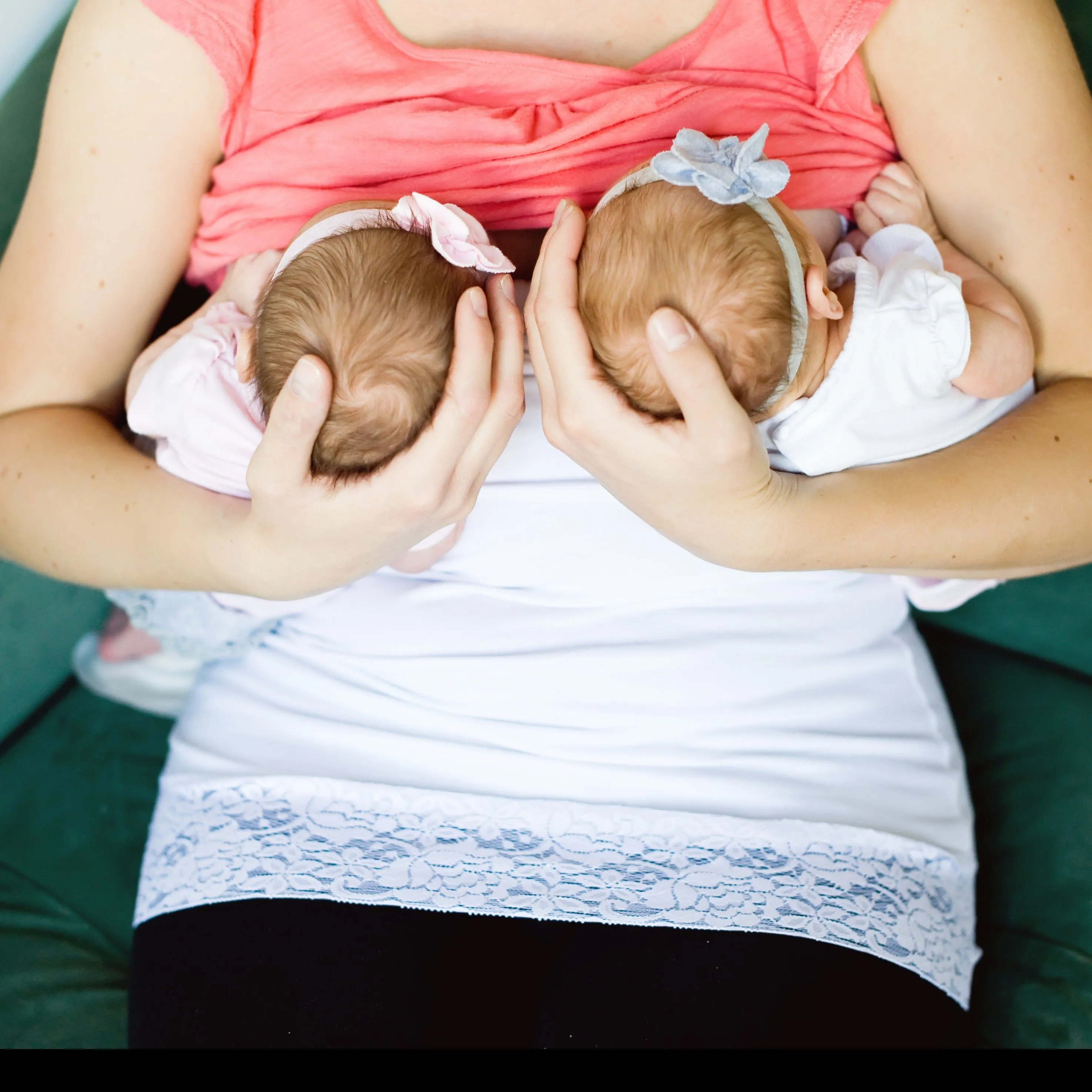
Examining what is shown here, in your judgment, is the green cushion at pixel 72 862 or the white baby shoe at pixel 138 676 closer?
the green cushion at pixel 72 862

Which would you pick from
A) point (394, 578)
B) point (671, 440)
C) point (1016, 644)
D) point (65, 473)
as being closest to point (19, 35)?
point (65, 473)

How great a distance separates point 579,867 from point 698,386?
486 mm

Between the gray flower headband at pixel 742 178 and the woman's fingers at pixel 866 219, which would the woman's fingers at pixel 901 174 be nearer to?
the woman's fingers at pixel 866 219

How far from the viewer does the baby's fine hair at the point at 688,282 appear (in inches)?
33.3

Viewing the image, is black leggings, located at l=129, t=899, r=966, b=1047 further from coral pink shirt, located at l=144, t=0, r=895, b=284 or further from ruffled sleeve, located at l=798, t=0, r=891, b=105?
ruffled sleeve, located at l=798, t=0, r=891, b=105

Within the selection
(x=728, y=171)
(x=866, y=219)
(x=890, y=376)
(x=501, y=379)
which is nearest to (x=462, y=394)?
(x=501, y=379)

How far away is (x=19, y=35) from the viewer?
1.14 meters

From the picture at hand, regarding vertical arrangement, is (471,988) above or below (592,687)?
below

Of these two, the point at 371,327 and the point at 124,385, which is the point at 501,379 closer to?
the point at 371,327

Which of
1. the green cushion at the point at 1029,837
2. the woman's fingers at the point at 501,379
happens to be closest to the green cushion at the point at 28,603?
the woman's fingers at the point at 501,379

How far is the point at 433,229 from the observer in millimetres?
901

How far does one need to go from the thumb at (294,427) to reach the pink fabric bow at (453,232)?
0.54ft

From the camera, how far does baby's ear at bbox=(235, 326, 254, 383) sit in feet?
3.12

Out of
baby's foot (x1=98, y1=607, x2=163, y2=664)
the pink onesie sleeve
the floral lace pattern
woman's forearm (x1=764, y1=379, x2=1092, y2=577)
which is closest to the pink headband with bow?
the pink onesie sleeve
